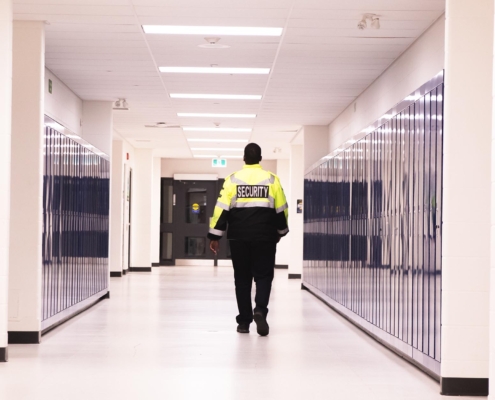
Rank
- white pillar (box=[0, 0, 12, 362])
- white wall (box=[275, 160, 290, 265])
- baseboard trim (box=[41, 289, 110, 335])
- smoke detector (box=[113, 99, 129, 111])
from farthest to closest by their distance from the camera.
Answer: white wall (box=[275, 160, 290, 265]), smoke detector (box=[113, 99, 129, 111]), baseboard trim (box=[41, 289, 110, 335]), white pillar (box=[0, 0, 12, 362])

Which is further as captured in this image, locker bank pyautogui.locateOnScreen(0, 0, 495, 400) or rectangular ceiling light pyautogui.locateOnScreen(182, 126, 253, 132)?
rectangular ceiling light pyautogui.locateOnScreen(182, 126, 253, 132)

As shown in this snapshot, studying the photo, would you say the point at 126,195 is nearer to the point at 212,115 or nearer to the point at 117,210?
the point at 117,210

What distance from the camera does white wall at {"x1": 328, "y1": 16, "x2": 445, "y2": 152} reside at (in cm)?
742

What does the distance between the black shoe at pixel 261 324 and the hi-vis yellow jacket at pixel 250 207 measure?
719mm

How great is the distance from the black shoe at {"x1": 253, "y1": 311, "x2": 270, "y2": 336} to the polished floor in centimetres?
8

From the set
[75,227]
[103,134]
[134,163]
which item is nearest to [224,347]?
[75,227]

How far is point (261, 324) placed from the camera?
7512mm

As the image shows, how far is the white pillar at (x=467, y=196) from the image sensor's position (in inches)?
Result: 193

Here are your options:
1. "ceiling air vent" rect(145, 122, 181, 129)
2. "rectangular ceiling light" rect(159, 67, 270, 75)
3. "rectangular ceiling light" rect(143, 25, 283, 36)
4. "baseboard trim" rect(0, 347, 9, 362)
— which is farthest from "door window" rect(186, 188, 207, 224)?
"baseboard trim" rect(0, 347, 9, 362)

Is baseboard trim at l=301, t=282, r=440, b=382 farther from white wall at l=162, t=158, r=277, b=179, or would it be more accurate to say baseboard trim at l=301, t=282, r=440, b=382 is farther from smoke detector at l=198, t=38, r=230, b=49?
white wall at l=162, t=158, r=277, b=179

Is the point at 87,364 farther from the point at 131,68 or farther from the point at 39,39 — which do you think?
the point at 131,68

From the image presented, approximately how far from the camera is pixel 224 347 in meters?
6.75

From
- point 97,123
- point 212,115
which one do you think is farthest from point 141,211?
point 97,123

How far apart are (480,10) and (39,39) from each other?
4.16m
